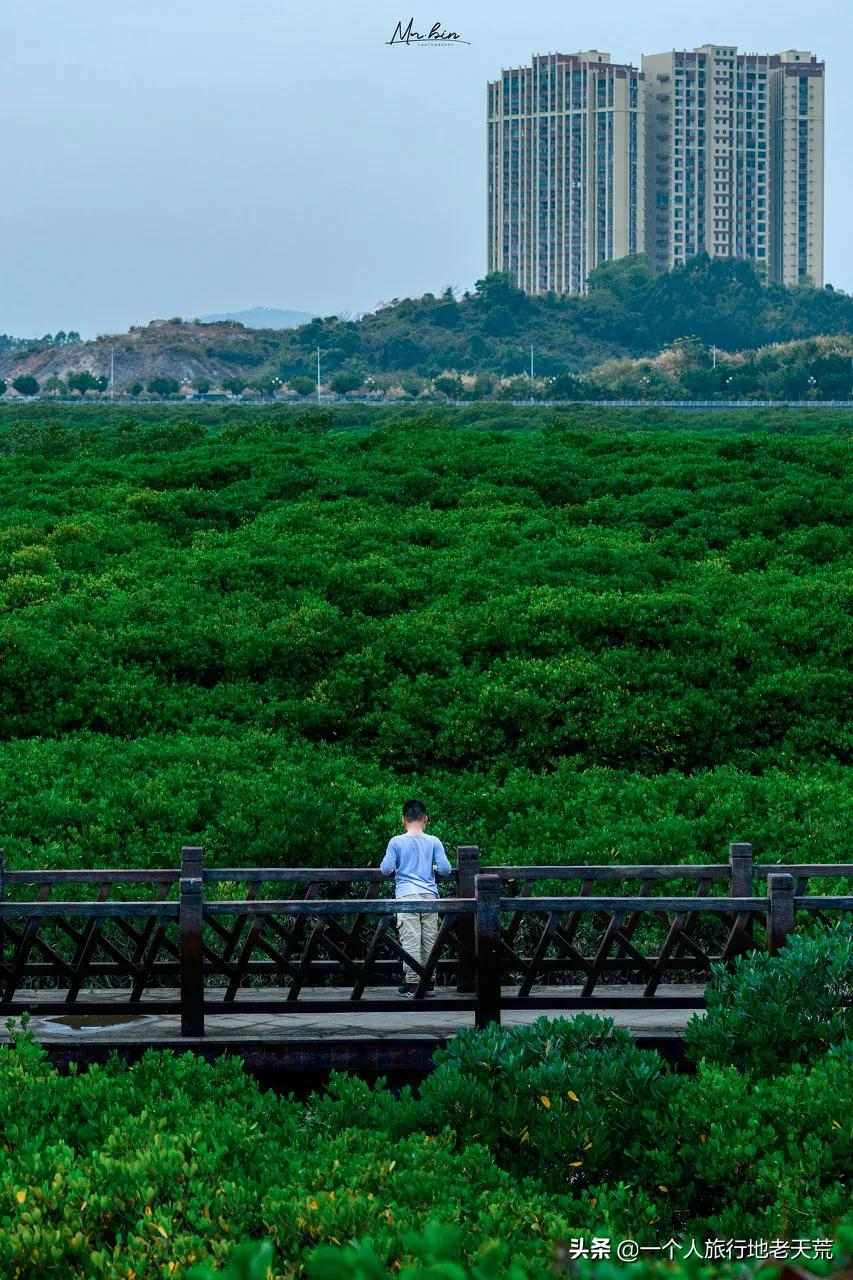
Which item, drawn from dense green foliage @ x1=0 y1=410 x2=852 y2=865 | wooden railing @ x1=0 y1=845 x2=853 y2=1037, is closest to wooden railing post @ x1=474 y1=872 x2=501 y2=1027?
wooden railing @ x1=0 y1=845 x2=853 y2=1037

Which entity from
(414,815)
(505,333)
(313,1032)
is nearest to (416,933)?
(414,815)

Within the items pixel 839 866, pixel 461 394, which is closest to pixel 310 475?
pixel 839 866

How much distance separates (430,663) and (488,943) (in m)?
9.01

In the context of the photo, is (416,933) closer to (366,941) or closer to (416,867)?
(416,867)

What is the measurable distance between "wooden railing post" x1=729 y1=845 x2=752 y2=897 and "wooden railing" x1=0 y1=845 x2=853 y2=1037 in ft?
0.04

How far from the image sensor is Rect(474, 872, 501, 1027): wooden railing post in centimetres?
919

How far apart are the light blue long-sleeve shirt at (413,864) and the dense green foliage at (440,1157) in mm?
2913

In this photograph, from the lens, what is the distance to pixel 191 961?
9.40 meters

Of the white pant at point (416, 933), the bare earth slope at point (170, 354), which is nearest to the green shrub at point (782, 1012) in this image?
the white pant at point (416, 933)

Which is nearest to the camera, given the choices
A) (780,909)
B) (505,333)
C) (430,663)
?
(780,909)

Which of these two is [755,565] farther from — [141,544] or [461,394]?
[461,394]

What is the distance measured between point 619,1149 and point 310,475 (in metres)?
20.7

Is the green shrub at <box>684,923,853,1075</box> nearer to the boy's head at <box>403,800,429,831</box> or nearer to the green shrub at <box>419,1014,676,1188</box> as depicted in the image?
the green shrub at <box>419,1014,676,1188</box>

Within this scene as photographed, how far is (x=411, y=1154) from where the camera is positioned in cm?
664
